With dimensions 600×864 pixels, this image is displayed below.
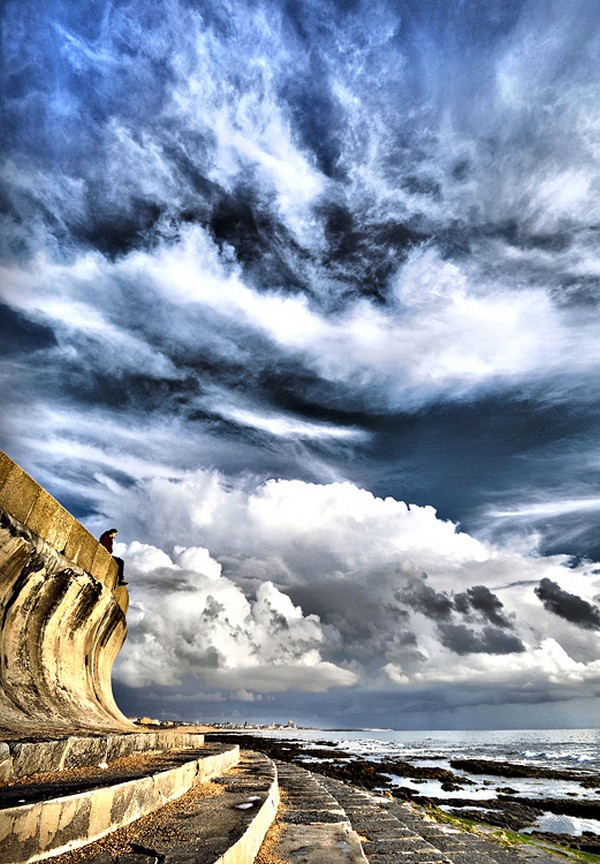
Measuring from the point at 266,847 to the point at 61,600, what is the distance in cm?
450

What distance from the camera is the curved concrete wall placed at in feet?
17.3

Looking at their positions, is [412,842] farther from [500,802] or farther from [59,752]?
[500,802]

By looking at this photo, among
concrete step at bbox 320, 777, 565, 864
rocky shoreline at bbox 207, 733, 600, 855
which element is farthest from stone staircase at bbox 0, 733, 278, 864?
rocky shoreline at bbox 207, 733, 600, 855

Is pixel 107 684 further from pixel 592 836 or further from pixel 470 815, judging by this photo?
pixel 592 836

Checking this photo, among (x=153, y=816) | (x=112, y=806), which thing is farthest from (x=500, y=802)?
(x=112, y=806)

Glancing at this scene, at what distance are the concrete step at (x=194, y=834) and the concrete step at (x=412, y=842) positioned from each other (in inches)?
45.3

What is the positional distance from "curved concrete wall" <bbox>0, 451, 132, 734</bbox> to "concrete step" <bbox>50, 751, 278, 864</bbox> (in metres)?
1.63

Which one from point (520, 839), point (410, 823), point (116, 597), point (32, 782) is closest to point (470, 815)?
point (520, 839)

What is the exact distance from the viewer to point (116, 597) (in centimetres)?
977

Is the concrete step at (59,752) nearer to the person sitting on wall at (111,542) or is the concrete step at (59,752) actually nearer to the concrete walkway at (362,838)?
the concrete walkway at (362,838)

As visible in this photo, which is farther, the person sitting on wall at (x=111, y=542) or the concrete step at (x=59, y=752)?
the person sitting on wall at (x=111, y=542)

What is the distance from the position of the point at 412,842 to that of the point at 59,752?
10.9ft

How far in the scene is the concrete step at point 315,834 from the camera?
10.0ft

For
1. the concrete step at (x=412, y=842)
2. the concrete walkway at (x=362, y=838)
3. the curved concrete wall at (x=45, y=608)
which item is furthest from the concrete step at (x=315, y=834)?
the curved concrete wall at (x=45, y=608)
